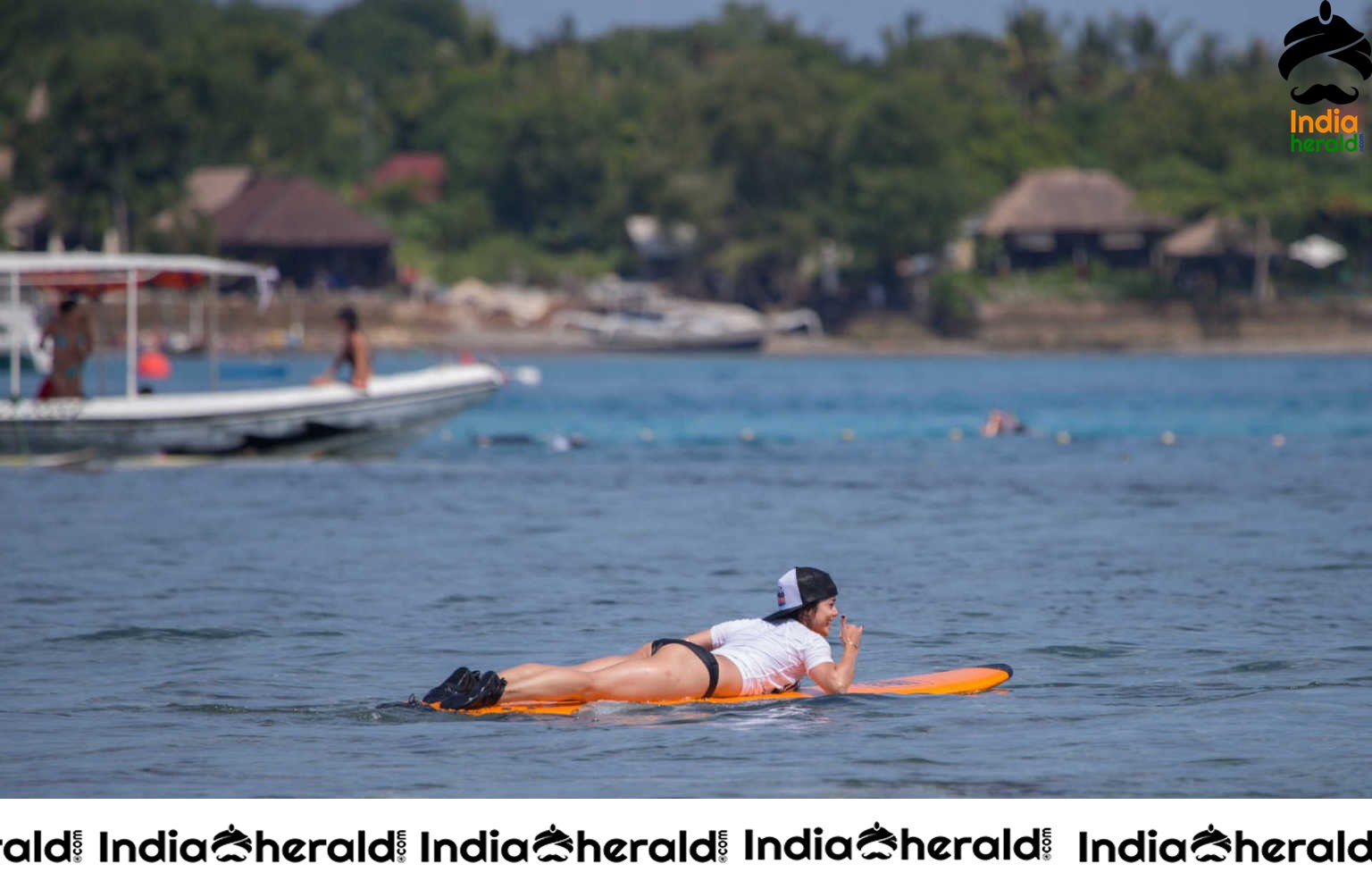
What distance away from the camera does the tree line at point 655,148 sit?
279ft

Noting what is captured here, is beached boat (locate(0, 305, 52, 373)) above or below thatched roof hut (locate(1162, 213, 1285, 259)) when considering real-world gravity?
below

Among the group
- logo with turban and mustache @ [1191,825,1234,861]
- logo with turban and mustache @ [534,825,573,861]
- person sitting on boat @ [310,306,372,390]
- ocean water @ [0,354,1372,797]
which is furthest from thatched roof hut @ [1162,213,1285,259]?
logo with turban and mustache @ [534,825,573,861]

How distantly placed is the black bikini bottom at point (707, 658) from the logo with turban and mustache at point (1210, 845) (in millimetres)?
3551

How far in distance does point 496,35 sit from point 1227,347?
197 feet

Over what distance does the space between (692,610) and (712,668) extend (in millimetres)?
4689

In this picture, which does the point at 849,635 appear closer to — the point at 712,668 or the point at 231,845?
the point at 712,668

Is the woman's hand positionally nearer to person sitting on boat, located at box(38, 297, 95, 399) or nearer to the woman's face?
the woman's face

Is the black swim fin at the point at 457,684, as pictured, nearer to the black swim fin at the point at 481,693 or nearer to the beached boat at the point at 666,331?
the black swim fin at the point at 481,693

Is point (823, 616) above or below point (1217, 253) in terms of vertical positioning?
below

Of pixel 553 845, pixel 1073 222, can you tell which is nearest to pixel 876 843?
pixel 553 845

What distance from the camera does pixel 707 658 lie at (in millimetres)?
11578

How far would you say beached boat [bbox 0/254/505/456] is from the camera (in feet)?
83.9

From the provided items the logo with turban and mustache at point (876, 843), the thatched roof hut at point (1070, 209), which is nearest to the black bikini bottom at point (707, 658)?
the logo with turban and mustache at point (876, 843)

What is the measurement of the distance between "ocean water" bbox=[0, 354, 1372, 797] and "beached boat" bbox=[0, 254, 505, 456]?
30.1 inches
